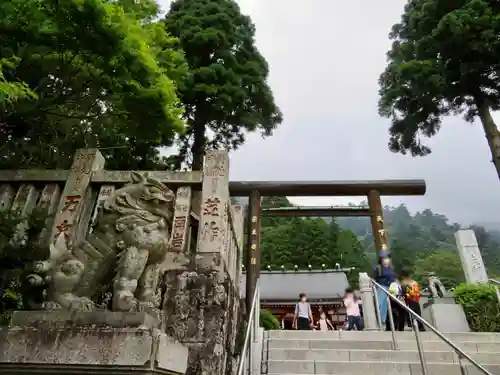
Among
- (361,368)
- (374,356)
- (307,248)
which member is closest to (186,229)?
(361,368)

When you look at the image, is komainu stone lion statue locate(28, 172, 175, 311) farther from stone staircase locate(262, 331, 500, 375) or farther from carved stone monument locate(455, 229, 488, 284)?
carved stone monument locate(455, 229, 488, 284)

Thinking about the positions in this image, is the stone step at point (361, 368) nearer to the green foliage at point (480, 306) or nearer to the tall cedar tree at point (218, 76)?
the green foliage at point (480, 306)

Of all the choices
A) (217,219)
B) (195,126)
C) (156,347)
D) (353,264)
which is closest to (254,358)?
(217,219)

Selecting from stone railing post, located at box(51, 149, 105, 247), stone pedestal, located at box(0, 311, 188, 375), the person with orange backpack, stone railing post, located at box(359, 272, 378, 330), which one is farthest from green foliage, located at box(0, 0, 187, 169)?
the person with orange backpack

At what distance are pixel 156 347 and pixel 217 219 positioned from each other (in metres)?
2.83

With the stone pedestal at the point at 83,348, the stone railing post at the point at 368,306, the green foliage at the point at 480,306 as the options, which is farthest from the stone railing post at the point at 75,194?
the green foliage at the point at 480,306

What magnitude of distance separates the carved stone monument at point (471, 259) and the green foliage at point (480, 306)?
13.3 ft

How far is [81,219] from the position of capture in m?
4.83

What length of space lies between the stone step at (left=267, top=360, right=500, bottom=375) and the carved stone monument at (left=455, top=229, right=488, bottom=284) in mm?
10275

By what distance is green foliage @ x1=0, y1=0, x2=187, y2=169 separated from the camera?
4.21m

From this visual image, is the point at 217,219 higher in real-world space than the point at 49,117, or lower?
lower

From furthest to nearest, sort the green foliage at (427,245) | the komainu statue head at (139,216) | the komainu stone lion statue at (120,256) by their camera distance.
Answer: the green foliage at (427,245) → the komainu statue head at (139,216) → the komainu stone lion statue at (120,256)

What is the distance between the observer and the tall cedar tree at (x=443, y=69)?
425 inches

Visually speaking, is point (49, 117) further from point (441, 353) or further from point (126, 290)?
point (441, 353)
